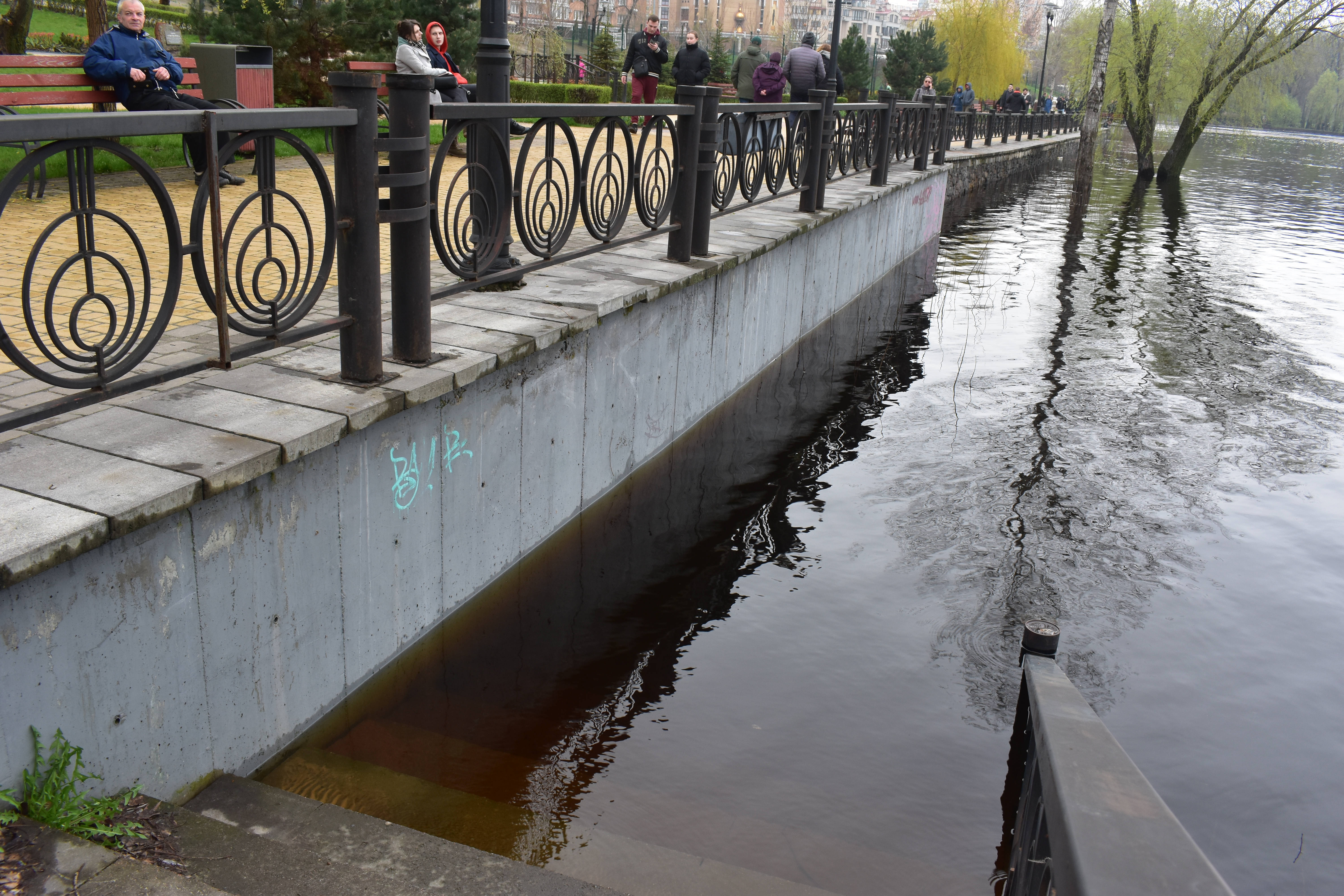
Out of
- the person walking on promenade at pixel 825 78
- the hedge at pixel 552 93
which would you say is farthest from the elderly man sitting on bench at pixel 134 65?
the hedge at pixel 552 93

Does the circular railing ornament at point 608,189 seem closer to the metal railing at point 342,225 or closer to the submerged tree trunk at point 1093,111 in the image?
the metal railing at point 342,225

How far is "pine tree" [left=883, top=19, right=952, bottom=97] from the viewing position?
50031 millimetres

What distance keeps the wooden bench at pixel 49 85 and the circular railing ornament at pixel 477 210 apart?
13.9 feet

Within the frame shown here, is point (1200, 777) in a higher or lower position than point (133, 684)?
lower

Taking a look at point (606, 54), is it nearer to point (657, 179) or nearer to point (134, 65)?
point (134, 65)

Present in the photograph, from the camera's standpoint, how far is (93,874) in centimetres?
216

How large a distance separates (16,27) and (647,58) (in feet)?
34.6

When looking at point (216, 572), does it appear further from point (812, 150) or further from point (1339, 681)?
point (812, 150)

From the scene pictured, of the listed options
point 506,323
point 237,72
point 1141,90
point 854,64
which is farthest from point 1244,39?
point 506,323

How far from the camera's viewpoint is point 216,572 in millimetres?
3029

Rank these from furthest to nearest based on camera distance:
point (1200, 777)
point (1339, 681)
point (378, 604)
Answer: point (1339, 681) → point (1200, 777) → point (378, 604)

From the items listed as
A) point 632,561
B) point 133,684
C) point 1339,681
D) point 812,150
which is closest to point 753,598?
point 632,561

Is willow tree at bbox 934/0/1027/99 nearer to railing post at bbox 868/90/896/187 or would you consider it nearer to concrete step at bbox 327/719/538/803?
railing post at bbox 868/90/896/187

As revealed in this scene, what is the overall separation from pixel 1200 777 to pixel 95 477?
4.22 metres
